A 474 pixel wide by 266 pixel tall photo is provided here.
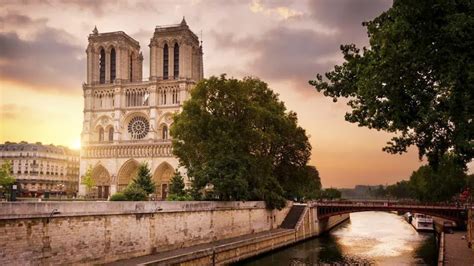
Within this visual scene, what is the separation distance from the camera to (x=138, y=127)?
81188 mm

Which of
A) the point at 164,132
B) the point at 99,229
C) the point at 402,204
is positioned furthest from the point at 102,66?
the point at 99,229

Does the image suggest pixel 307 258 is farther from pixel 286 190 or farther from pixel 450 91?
pixel 450 91

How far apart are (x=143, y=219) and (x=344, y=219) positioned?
55.1 metres

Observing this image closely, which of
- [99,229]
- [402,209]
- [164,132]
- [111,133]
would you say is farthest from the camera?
[111,133]

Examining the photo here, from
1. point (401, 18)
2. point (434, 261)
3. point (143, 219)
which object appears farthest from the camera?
point (434, 261)

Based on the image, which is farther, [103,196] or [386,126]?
[103,196]

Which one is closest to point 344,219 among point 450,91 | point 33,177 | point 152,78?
point 152,78

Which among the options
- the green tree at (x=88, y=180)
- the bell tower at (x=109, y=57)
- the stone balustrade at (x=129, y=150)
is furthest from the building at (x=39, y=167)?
the bell tower at (x=109, y=57)

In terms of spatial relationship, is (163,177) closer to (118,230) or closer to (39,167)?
(39,167)

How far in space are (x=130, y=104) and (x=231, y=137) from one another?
45.3 meters

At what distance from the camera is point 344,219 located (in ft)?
254

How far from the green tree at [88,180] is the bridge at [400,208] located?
36525 millimetres

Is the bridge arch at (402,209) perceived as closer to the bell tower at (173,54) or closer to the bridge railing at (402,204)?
the bridge railing at (402,204)

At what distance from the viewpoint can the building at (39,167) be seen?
90.4m
